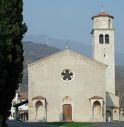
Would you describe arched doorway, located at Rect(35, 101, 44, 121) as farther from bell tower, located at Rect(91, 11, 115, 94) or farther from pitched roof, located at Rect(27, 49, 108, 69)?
bell tower, located at Rect(91, 11, 115, 94)

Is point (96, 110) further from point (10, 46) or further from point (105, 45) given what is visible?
point (10, 46)

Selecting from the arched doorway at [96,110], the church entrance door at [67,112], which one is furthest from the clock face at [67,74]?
the arched doorway at [96,110]

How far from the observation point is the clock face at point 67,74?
61.4 m

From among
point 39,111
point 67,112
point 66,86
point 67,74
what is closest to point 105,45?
point 67,74

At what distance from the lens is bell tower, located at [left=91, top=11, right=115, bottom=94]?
6644cm

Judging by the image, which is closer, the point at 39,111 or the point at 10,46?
the point at 10,46

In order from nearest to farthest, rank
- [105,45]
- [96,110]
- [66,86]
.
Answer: [96,110] < [66,86] < [105,45]

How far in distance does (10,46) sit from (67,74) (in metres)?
30.3

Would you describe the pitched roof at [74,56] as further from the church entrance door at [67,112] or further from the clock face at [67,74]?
the church entrance door at [67,112]

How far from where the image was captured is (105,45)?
221 feet

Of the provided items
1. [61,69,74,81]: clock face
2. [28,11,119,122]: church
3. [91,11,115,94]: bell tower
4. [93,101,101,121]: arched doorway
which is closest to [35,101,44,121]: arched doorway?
[28,11,119,122]: church

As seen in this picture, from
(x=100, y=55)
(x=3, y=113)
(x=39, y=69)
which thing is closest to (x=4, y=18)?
(x=3, y=113)

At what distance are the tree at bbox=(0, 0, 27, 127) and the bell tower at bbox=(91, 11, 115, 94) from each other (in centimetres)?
3459

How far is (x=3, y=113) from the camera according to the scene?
105 feet
